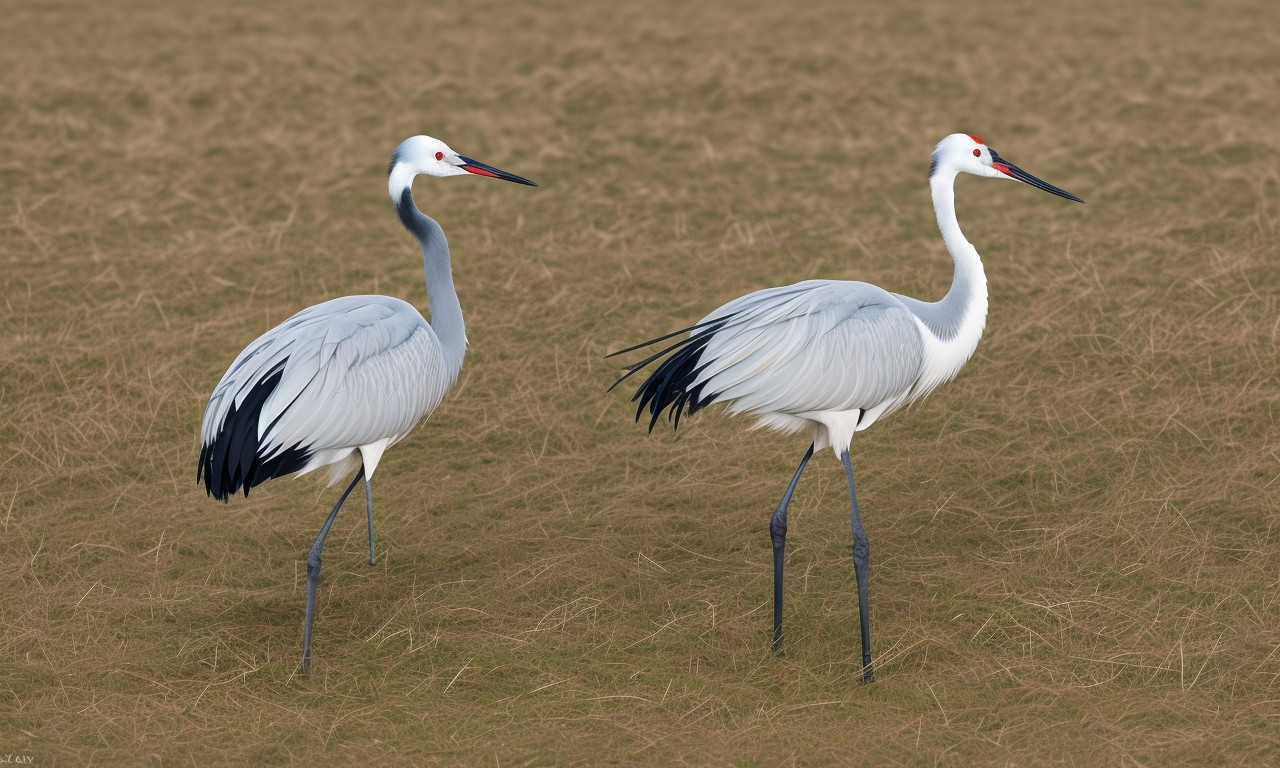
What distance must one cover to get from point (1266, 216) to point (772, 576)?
620cm

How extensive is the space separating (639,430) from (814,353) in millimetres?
2575

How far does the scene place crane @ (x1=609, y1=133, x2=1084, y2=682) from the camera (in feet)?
19.1

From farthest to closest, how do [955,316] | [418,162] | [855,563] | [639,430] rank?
[639,430] < [418,162] < [955,316] < [855,563]

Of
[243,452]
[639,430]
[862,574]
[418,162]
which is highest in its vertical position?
[418,162]

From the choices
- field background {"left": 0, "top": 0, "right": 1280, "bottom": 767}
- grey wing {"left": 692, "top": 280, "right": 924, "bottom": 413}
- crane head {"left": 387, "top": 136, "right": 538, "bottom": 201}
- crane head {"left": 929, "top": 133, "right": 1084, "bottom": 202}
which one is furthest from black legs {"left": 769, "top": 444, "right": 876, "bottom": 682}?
crane head {"left": 387, "top": 136, "right": 538, "bottom": 201}

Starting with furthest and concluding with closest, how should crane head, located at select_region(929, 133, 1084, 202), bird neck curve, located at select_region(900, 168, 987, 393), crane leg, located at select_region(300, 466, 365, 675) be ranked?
crane head, located at select_region(929, 133, 1084, 202), bird neck curve, located at select_region(900, 168, 987, 393), crane leg, located at select_region(300, 466, 365, 675)

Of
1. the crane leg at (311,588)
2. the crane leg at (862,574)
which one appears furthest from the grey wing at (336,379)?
the crane leg at (862,574)

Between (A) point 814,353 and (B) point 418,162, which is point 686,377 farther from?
(B) point 418,162

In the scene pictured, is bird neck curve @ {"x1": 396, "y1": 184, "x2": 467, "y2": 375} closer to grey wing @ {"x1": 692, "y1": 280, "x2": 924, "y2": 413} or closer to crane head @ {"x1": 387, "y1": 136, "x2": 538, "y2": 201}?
crane head @ {"x1": 387, "y1": 136, "x2": 538, "y2": 201}

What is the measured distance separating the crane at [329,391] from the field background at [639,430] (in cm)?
78

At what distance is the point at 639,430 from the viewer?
8227 millimetres

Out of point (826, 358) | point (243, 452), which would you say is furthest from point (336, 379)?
point (826, 358)

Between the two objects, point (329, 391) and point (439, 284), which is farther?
point (439, 284)

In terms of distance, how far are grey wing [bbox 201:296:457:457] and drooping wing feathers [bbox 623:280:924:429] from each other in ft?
3.74
